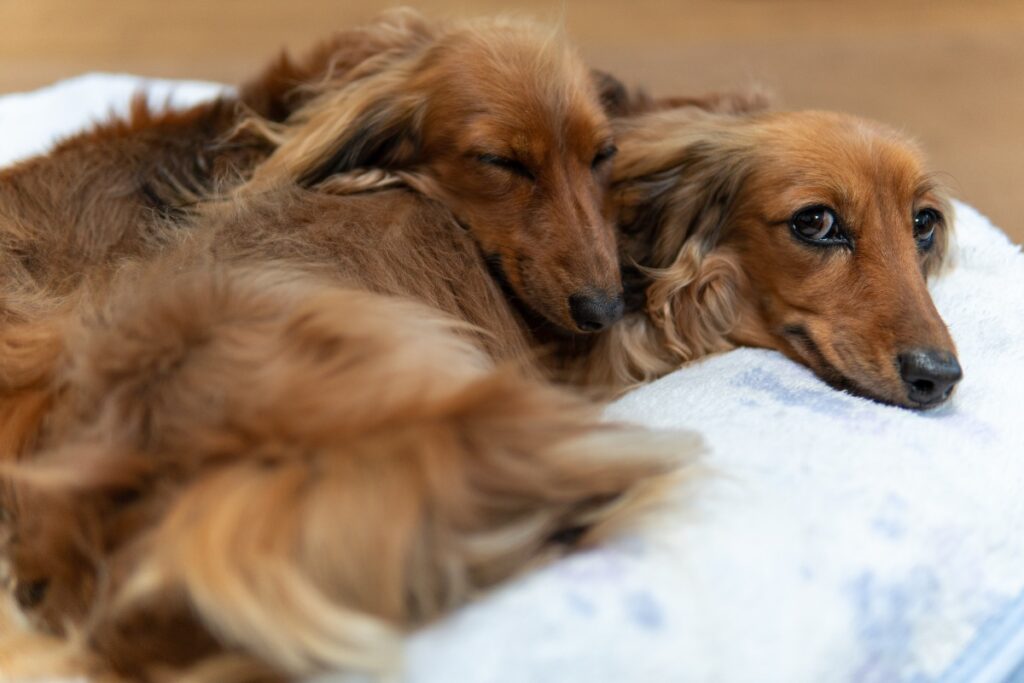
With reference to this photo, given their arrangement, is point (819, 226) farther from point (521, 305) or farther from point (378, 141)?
point (378, 141)

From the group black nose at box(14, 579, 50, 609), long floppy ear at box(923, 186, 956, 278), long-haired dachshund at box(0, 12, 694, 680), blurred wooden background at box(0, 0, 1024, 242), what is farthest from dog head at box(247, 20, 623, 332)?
blurred wooden background at box(0, 0, 1024, 242)

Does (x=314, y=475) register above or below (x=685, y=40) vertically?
above

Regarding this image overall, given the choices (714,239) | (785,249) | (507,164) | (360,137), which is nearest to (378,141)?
(360,137)

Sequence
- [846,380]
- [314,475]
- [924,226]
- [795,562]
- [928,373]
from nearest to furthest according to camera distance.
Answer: [314,475] < [795,562] < [928,373] < [846,380] < [924,226]

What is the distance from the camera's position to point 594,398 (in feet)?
5.52

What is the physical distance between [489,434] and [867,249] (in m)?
0.96

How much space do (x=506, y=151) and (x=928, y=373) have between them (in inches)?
33.2

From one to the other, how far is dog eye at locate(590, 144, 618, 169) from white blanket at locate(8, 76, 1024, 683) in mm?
450

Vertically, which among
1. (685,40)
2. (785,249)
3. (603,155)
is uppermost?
(603,155)

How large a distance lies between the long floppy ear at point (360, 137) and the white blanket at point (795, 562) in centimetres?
71

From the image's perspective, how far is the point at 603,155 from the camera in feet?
6.55

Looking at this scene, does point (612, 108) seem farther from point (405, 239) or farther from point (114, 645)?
point (114, 645)

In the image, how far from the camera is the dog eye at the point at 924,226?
1920 millimetres

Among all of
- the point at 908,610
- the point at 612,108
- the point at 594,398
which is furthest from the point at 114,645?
the point at 612,108
